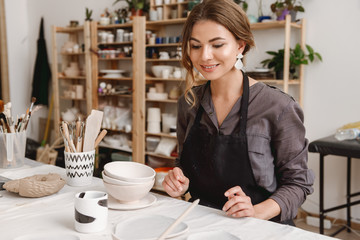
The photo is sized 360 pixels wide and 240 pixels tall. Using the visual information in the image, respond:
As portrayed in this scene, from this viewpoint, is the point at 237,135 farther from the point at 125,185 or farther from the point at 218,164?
the point at 125,185

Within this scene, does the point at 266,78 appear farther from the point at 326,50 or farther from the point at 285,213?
the point at 285,213

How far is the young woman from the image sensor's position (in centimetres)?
142

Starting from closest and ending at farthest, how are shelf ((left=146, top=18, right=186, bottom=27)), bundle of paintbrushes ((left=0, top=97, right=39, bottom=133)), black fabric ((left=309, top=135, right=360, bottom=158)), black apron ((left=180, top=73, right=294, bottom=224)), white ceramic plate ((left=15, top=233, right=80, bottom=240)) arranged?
white ceramic plate ((left=15, top=233, right=80, bottom=240))
black apron ((left=180, top=73, right=294, bottom=224))
bundle of paintbrushes ((left=0, top=97, right=39, bottom=133))
black fabric ((left=309, top=135, right=360, bottom=158))
shelf ((left=146, top=18, right=186, bottom=27))

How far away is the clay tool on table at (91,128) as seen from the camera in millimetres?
1555

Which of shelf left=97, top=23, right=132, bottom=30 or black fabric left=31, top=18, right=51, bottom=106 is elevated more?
shelf left=97, top=23, right=132, bottom=30

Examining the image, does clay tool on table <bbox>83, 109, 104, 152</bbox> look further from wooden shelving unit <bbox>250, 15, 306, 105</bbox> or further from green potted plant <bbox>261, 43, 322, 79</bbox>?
green potted plant <bbox>261, 43, 322, 79</bbox>

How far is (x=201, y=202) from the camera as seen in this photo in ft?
5.10

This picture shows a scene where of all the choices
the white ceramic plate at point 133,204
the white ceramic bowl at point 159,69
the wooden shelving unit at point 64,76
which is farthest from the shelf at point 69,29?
the white ceramic plate at point 133,204

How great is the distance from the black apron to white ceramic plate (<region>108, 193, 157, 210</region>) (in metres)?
0.27

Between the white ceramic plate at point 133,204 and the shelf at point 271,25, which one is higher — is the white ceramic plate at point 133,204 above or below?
below

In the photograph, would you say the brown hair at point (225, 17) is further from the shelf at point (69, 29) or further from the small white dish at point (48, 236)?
the shelf at point (69, 29)

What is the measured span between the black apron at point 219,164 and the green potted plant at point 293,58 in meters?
1.77

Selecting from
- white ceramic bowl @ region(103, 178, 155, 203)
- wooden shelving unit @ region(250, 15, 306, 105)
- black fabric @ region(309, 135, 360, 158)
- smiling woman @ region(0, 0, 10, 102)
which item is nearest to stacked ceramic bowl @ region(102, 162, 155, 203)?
white ceramic bowl @ region(103, 178, 155, 203)

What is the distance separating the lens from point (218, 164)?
1482 millimetres
